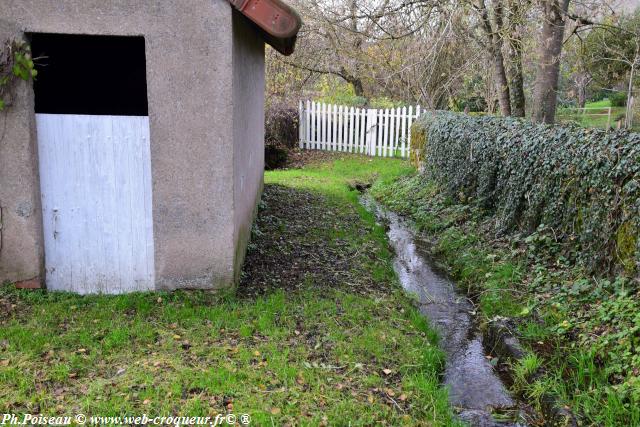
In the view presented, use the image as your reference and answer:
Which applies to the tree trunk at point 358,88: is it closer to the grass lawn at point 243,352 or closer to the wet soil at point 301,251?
the wet soil at point 301,251

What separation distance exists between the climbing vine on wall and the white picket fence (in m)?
13.3

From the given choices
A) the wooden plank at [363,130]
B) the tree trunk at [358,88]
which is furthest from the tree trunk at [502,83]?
the tree trunk at [358,88]

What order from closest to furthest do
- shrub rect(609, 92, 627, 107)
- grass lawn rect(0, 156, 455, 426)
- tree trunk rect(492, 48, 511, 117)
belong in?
grass lawn rect(0, 156, 455, 426) < tree trunk rect(492, 48, 511, 117) < shrub rect(609, 92, 627, 107)

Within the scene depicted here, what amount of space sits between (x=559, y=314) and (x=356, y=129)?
13448 millimetres

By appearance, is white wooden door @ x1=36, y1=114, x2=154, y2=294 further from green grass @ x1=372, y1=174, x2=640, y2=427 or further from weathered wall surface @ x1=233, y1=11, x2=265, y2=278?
green grass @ x1=372, y1=174, x2=640, y2=427

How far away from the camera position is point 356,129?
18.2m

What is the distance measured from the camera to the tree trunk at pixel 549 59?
10.0 metres

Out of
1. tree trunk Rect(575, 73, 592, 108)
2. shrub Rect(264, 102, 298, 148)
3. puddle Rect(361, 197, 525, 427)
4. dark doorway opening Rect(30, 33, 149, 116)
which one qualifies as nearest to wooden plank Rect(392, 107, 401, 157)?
shrub Rect(264, 102, 298, 148)

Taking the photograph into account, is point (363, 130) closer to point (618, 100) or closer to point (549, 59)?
point (549, 59)

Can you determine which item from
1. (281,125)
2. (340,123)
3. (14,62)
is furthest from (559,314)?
(340,123)

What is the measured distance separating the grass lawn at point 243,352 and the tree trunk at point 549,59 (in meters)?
6.20

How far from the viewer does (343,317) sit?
5.57 m

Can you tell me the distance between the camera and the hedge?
5238 millimetres

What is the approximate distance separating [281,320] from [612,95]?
27.2 meters
